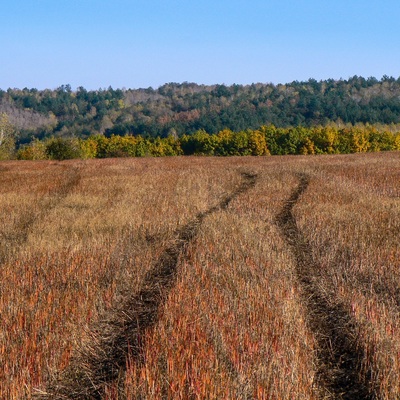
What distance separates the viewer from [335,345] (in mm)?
5480

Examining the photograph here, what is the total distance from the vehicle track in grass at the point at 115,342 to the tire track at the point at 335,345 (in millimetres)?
2001

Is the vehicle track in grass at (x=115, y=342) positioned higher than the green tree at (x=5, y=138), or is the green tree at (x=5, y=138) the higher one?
the green tree at (x=5, y=138)

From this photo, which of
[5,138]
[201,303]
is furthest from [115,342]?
[5,138]

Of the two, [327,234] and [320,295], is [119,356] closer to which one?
[320,295]

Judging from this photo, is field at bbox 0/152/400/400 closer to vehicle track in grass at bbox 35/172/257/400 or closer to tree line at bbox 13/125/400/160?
vehicle track in grass at bbox 35/172/257/400

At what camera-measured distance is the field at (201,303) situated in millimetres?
4430

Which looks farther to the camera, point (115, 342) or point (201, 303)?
point (201, 303)

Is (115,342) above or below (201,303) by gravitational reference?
below

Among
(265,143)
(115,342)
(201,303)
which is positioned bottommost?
(115,342)

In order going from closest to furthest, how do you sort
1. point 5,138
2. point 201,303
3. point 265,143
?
point 201,303 → point 5,138 → point 265,143

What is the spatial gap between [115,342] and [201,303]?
124cm

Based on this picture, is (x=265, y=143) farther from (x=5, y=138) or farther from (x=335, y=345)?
(x=335, y=345)

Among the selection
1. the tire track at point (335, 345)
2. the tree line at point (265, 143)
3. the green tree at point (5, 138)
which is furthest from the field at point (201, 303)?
the tree line at point (265, 143)

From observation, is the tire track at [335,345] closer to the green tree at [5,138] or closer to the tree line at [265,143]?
the green tree at [5,138]
